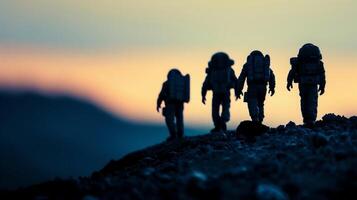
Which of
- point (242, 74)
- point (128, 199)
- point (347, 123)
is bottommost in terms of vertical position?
point (128, 199)

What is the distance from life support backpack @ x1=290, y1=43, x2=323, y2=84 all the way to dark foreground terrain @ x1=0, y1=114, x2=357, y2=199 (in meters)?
3.79

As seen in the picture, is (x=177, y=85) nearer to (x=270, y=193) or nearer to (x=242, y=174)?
(x=242, y=174)

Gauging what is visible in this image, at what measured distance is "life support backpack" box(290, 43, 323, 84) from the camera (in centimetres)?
2433

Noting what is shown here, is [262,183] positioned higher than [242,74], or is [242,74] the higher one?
[242,74]

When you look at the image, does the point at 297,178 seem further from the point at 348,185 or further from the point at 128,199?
the point at 128,199

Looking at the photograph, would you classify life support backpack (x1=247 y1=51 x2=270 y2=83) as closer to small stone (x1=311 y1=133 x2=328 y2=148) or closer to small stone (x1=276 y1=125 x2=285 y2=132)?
small stone (x1=276 y1=125 x2=285 y2=132)

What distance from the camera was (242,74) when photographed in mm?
24938

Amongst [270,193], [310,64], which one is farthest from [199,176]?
[310,64]

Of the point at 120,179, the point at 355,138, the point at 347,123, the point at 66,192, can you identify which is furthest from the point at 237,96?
the point at 66,192

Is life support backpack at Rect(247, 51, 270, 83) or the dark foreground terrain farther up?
life support backpack at Rect(247, 51, 270, 83)

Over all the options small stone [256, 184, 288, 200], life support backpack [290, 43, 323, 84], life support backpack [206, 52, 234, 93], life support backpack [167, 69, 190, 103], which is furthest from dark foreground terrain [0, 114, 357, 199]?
life support backpack [167, 69, 190, 103]

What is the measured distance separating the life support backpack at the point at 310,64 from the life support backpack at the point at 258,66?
1073mm

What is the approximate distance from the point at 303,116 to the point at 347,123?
2.89 m

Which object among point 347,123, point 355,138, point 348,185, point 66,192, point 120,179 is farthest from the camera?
point 347,123
